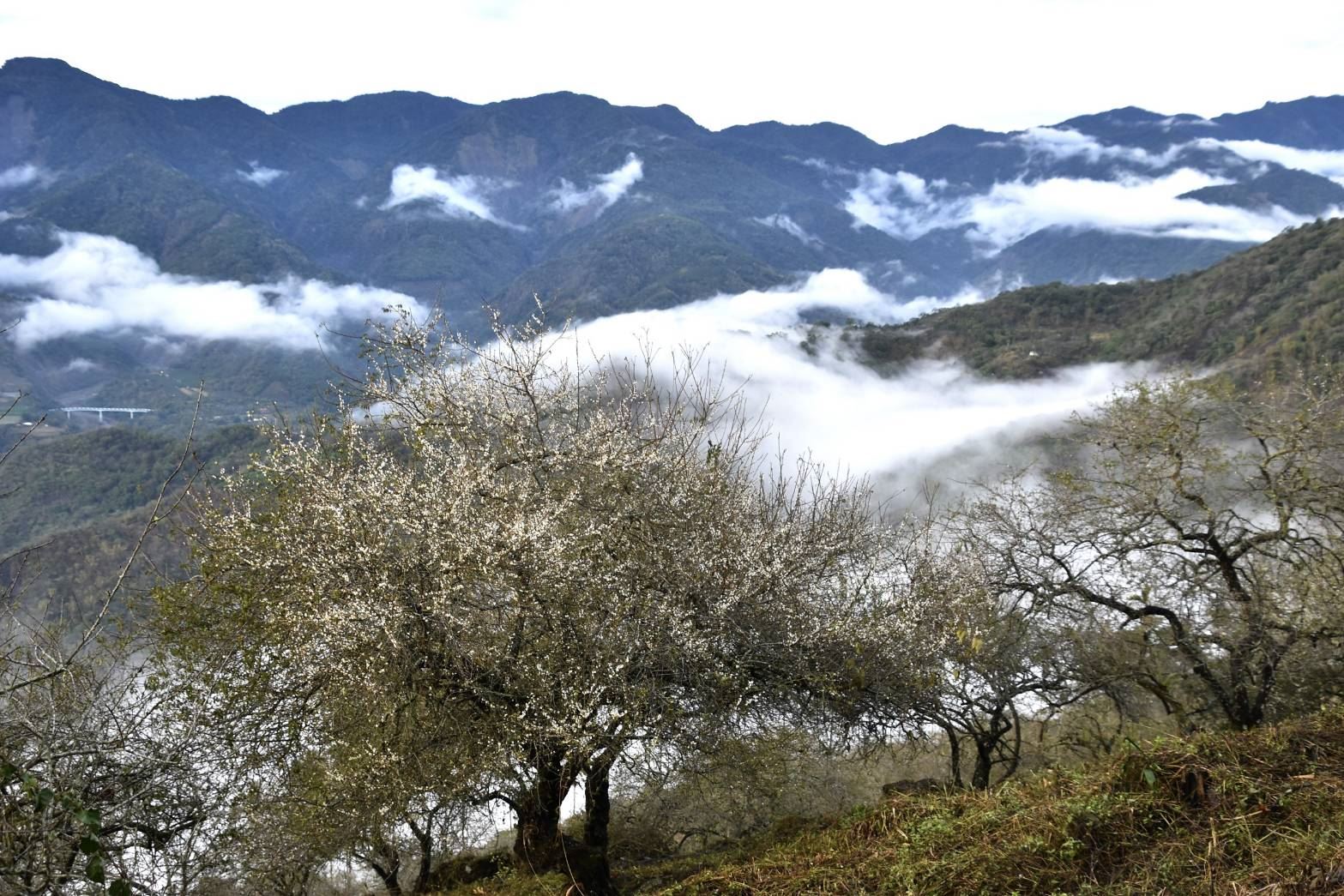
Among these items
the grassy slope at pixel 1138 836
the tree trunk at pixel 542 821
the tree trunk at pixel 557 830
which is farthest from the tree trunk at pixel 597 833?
the grassy slope at pixel 1138 836

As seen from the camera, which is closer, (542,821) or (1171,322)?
(542,821)

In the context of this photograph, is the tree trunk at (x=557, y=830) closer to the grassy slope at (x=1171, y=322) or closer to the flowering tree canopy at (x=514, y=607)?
the flowering tree canopy at (x=514, y=607)

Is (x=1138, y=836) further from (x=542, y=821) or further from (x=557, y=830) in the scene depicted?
(x=542, y=821)

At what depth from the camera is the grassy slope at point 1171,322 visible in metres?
75.2

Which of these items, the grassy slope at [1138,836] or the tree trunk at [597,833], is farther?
the tree trunk at [597,833]

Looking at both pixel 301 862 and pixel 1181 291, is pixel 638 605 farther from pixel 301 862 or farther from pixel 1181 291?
pixel 1181 291

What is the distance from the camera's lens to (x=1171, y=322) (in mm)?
106562

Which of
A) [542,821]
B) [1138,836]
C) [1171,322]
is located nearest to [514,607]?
[542,821]

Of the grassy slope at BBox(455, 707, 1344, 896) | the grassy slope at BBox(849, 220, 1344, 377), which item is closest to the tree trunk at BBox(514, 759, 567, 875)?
the grassy slope at BBox(455, 707, 1344, 896)

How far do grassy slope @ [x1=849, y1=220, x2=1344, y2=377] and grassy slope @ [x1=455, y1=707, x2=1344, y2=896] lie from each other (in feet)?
179

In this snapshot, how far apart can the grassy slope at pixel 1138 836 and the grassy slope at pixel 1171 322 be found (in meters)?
54.6

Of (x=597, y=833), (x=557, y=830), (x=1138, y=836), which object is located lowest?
(x=597, y=833)

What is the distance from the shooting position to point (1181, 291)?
115 metres

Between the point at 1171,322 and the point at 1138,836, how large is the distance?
120 meters
